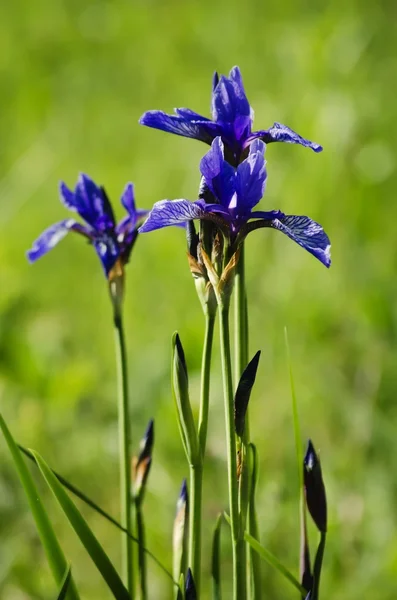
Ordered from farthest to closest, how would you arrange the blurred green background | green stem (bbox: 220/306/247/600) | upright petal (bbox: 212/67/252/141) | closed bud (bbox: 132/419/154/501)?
the blurred green background → closed bud (bbox: 132/419/154/501) → upright petal (bbox: 212/67/252/141) → green stem (bbox: 220/306/247/600)

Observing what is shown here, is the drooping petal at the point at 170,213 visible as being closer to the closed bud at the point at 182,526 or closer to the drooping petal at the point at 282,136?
the drooping petal at the point at 282,136

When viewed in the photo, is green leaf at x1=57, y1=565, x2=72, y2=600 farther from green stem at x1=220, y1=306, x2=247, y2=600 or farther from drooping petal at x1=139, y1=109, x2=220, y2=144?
drooping petal at x1=139, y1=109, x2=220, y2=144

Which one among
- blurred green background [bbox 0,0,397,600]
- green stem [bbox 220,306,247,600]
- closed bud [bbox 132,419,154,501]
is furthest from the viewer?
blurred green background [bbox 0,0,397,600]

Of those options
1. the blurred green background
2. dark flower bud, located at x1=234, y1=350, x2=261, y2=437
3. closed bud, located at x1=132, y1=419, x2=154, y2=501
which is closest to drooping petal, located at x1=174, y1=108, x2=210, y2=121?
dark flower bud, located at x1=234, y1=350, x2=261, y2=437

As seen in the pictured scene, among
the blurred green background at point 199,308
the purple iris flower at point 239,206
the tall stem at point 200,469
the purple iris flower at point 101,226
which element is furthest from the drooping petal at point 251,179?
the blurred green background at point 199,308

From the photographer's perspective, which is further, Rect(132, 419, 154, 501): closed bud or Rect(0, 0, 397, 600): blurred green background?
Rect(0, 0, 397, 600): blurred green background

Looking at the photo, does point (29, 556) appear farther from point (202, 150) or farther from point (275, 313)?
point (202, 150)

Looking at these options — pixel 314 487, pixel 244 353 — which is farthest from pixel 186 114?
pixel 314 487

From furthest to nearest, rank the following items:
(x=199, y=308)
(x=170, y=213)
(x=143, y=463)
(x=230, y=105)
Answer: (x=199, y=308) < (x=143, y=463) < (x=230, y=105) < (x=170, y=213)

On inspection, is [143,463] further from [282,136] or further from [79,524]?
[282,136]
